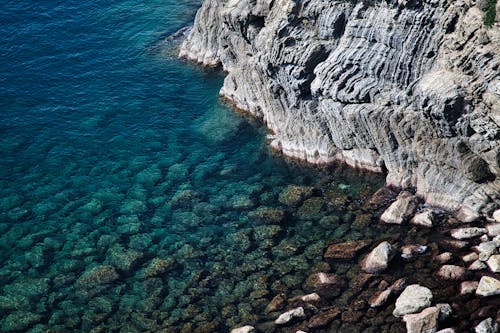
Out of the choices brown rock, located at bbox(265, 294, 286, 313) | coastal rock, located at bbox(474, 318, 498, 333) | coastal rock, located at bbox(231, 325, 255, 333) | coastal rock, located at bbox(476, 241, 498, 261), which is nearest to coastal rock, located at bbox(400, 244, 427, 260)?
coastal rock, located at bbox(476, 241, 498, 261)

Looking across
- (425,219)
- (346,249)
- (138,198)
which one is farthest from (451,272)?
(138,198)

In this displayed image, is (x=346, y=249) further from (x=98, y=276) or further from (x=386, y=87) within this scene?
(x=98, y=276)

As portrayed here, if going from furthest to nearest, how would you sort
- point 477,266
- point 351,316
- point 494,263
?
point 477,266
point 494,263
point 351,316

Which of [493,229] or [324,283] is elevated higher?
[493,229]

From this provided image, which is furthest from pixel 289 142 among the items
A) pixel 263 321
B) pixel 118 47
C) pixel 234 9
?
pixel 118 47

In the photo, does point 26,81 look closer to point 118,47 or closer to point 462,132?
point 118,47

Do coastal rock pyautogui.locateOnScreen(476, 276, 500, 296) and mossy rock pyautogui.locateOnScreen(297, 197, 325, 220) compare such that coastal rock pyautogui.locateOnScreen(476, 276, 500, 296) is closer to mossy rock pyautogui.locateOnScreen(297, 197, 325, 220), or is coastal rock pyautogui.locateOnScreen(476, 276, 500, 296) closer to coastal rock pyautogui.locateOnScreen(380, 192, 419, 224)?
coastal rock pyautogui.locateOnScreen(380, 192, 419, 224)

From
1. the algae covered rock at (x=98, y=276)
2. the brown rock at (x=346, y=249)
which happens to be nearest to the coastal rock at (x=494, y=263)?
the brown rock at (x=346, y=249)
